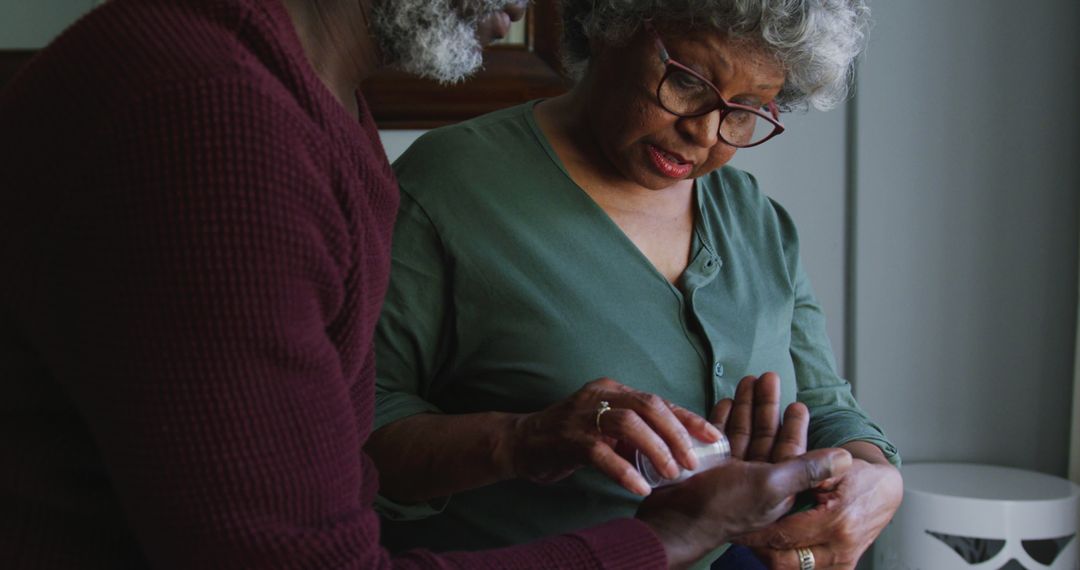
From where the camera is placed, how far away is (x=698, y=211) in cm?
151

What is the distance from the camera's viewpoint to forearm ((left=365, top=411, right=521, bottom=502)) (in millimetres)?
1191

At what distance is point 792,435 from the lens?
1.28m

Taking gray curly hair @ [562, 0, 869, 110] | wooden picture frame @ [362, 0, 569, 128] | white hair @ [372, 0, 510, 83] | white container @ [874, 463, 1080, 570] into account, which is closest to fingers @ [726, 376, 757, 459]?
gray curly hair @ [562, 0, 869, 110]

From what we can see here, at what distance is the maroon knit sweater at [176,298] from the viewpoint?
0.68 metres

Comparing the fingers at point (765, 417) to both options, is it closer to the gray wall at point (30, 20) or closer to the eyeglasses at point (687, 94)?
the eyeglasses at point (687, 94)

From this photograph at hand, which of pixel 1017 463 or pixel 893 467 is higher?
pixel 893 467

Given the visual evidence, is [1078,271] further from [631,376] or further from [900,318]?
[631,376]

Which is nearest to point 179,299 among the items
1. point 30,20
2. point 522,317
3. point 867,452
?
point 522,317

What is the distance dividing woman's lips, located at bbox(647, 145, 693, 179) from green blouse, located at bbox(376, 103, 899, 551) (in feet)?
0.33

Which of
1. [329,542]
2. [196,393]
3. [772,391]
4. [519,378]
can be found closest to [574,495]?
[519,378]

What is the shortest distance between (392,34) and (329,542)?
483 millimetres

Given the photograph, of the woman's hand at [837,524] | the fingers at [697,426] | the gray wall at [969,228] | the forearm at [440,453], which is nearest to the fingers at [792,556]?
the woman's hand at [837,524]

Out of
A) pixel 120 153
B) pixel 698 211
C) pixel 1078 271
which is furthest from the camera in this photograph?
pixel 1078 271

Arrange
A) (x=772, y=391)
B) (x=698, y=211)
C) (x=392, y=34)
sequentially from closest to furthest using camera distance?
(x=392, y=34) < (x=772, y=391) < (x=698, y=211)
